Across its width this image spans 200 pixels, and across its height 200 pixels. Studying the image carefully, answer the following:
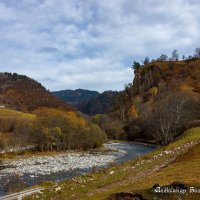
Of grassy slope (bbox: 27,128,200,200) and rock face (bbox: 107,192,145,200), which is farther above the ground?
rock face (bbox: 107,192,145,200)

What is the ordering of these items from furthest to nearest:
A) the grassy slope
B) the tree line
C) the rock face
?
the tree line, the grassy slope, the rock face

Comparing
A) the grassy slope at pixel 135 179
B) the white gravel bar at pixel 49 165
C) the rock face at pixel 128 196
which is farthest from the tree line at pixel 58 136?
the rock face at pixel 128 196

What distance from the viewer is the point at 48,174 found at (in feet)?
212

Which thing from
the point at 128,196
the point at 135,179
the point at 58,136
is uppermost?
the point at 128,196

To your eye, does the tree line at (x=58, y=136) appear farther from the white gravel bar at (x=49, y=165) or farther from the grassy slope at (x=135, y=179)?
the grassy slope at (x=135, y=179)

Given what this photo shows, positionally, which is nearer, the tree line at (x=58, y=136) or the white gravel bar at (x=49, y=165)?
the white gravel bar at (x=49, y=165)

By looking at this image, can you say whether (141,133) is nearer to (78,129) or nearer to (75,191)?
(78,129)

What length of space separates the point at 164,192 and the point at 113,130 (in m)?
172

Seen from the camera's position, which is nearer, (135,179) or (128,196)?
(128,196)

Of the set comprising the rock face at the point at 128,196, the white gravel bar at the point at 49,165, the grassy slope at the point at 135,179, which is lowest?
the white gravel bar at the point at 49,165

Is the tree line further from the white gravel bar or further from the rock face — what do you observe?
the rock face

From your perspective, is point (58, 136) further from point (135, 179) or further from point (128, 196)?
point (128, 196)

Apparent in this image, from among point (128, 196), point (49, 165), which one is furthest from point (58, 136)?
point (128, 196)

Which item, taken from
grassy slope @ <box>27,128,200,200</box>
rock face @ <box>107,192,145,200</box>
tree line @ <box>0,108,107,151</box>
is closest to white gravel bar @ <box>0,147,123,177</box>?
grassy slope @ <box>27,128,200,200</box>
